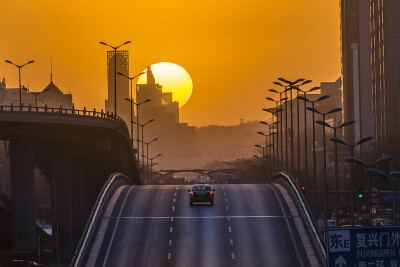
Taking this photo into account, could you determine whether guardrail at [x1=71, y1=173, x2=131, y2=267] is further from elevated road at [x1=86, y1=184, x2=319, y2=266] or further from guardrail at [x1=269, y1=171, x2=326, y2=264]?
guardrail at [x1=269, y1=171, x2=326, y2=264]

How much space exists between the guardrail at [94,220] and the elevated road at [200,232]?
22.5 inches

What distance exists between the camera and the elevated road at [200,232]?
83562 millimetres

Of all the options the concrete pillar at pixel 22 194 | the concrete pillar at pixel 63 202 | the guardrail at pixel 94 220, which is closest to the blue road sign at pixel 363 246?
the guardrail at pixel 94 220

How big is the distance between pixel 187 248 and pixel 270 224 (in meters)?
12.2

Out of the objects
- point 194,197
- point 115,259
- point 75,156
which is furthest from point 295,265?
point 75,156

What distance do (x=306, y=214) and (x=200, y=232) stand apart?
31.1 feet

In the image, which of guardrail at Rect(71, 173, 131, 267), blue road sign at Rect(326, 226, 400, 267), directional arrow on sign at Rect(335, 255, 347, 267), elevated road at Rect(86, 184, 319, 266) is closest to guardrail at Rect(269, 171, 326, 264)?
elevated road at Rect(86, 184, 319, 266)

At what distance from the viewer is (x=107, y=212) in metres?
104

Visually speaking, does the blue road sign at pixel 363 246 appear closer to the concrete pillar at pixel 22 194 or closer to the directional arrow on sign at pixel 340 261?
the directional arrow on sign at pixel 340 261

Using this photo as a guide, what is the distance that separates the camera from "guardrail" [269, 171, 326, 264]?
3356 inches

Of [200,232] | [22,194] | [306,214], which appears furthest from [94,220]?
[22,194]

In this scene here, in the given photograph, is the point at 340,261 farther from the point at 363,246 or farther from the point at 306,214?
the point at 306,214

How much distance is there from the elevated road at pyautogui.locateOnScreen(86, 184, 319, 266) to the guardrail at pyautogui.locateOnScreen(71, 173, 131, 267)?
1.87ft

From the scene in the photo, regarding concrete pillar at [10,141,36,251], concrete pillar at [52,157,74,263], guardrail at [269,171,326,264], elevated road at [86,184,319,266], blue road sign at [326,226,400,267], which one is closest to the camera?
blue road sign at [326,226,400,267]
